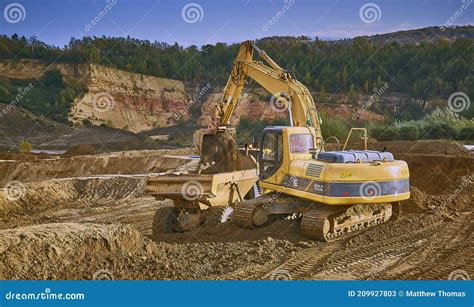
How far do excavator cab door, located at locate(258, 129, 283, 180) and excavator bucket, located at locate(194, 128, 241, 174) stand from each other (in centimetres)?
255

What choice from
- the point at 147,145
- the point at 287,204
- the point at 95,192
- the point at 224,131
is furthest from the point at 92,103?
the point at 287,204

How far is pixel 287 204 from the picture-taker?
10102 millimetres

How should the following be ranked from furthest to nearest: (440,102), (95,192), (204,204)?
(440,102) → (95,192) → (204,204)

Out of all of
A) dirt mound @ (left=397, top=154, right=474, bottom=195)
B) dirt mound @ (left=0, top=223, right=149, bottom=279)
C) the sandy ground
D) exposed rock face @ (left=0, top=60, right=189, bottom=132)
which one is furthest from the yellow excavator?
exposed rock face @ (left=0, top=60, right=189, bottom=132)

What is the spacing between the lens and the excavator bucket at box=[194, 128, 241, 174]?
12.9 meters

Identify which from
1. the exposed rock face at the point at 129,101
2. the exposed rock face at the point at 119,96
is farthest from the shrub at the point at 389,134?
the exposed rock face at the point at 129,101

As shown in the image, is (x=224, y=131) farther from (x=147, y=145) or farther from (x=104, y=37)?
(x=104, y=37)

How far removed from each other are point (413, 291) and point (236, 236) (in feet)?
14.2

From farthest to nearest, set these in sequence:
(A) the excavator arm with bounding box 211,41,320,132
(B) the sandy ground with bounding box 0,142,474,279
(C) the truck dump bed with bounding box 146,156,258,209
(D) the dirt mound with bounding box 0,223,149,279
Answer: (A) the excavator arm with bounding box 211,41,320,132 < (C) the truck dump bed with bounding box 146,156,258,209 < (B) the sandy ground with bounding box 0,142,474,279 < (D) the dirt mound with bounding box 0,223,149,279

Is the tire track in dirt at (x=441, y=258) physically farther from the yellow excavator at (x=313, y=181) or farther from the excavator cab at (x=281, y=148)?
the excavator cab at (x=281, y=148)

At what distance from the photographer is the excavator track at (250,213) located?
32.5 ft

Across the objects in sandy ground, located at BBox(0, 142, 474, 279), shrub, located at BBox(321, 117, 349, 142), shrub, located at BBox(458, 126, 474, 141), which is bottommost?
sandy ground, located at BBox(0, 142, 474, 279)

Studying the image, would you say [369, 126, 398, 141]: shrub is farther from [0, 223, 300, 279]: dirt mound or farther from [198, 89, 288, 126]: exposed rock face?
[0, 223, 300, 279]: dirt mound

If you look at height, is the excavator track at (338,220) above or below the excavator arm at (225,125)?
below
